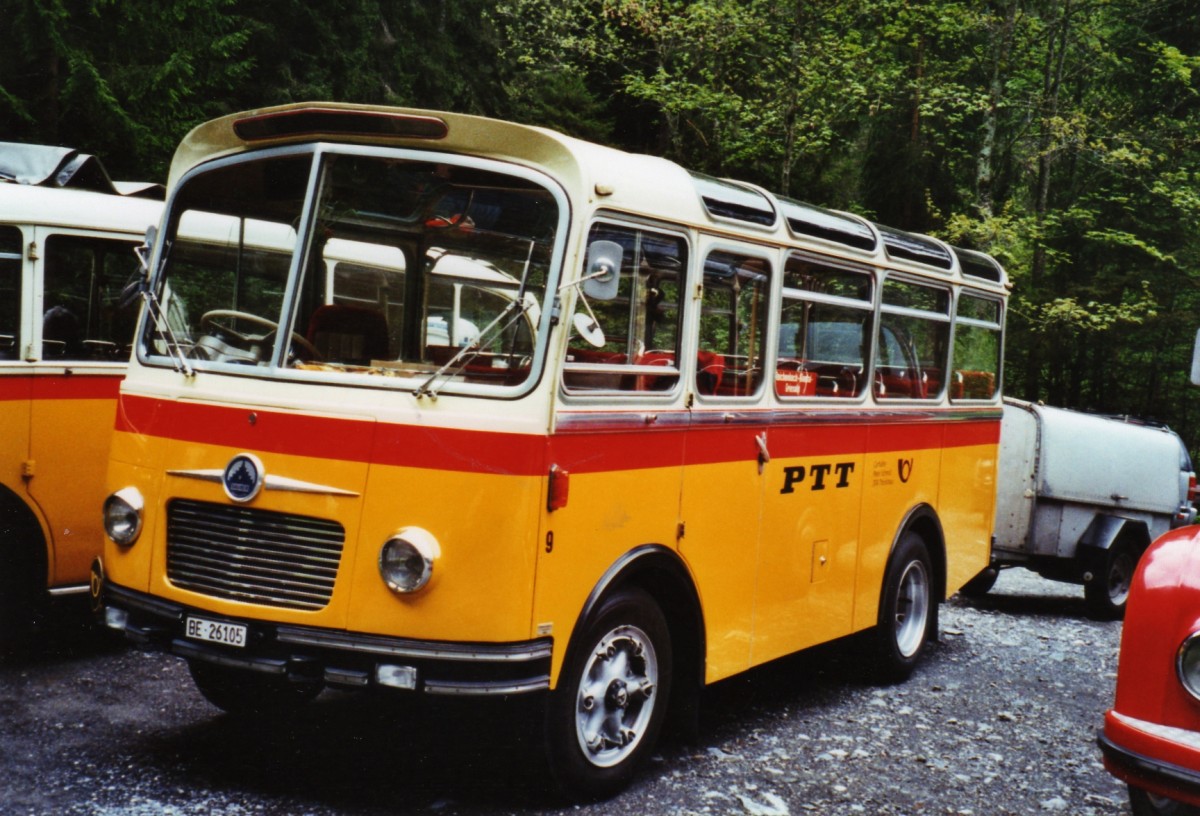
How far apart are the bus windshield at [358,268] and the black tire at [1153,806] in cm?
289

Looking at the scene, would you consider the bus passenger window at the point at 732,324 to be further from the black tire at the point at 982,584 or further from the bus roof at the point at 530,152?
the black tire at the point at 982,584

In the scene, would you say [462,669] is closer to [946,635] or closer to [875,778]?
[875,778]

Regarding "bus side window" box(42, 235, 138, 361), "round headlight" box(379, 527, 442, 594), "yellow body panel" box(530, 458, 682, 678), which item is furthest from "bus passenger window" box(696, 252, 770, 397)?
"bus side window" box(42, 235, 138, 361)

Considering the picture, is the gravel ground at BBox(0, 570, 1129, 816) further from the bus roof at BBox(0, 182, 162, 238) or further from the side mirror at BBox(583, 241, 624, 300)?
the bus roof at BBox(0, 182, 162, 238)

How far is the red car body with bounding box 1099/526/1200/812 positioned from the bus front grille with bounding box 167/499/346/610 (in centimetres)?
297

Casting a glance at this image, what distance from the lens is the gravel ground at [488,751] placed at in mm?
5129

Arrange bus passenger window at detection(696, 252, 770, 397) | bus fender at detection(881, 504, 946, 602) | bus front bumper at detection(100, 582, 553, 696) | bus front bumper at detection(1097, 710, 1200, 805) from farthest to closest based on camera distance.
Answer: bus fender at detection(881, 504, 946, 602)
bus passenger window at detection(696, 252, 770, 397)
bus front bumper at detection(100, 582, 553, 696)
bus front bumper at detection(1097, 710, 1200, 805)

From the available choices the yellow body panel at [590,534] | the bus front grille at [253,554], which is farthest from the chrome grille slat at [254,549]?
the yellow body panel at [590,534]

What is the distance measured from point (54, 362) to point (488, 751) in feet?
11.3

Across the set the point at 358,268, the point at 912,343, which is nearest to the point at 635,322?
the point at 358,268

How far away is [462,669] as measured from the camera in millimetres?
4594

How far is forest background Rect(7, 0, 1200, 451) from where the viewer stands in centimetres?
1368

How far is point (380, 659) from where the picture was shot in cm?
461

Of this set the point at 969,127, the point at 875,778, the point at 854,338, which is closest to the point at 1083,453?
the point at 854,338
